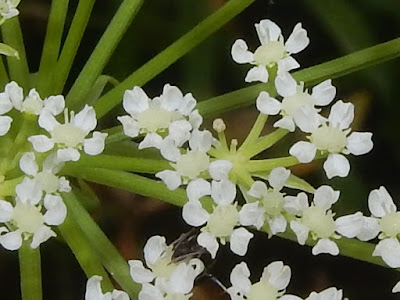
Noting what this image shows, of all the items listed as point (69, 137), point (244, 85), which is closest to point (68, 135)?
point (69, 137)

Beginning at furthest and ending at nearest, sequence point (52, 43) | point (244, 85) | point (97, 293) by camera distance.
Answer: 1. point (244, 85)
2. point (52, 43)
3. point (97, 293)

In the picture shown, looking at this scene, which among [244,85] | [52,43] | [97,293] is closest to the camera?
[97,293]

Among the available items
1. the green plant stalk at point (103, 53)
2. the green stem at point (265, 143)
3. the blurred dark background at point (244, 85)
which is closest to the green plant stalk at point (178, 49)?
the green plant stalk at point (103, 53)

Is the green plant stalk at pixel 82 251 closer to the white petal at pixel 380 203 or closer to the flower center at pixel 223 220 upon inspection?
the flower center at pixel 223 220

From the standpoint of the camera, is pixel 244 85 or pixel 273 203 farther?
pixel 244 85

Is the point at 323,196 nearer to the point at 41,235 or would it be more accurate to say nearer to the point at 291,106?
the point at 291,106

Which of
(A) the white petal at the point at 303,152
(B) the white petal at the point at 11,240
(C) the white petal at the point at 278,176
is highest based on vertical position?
(B) the white petal at the point at 11,240

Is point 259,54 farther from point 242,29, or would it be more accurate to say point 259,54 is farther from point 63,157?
point 242,29
